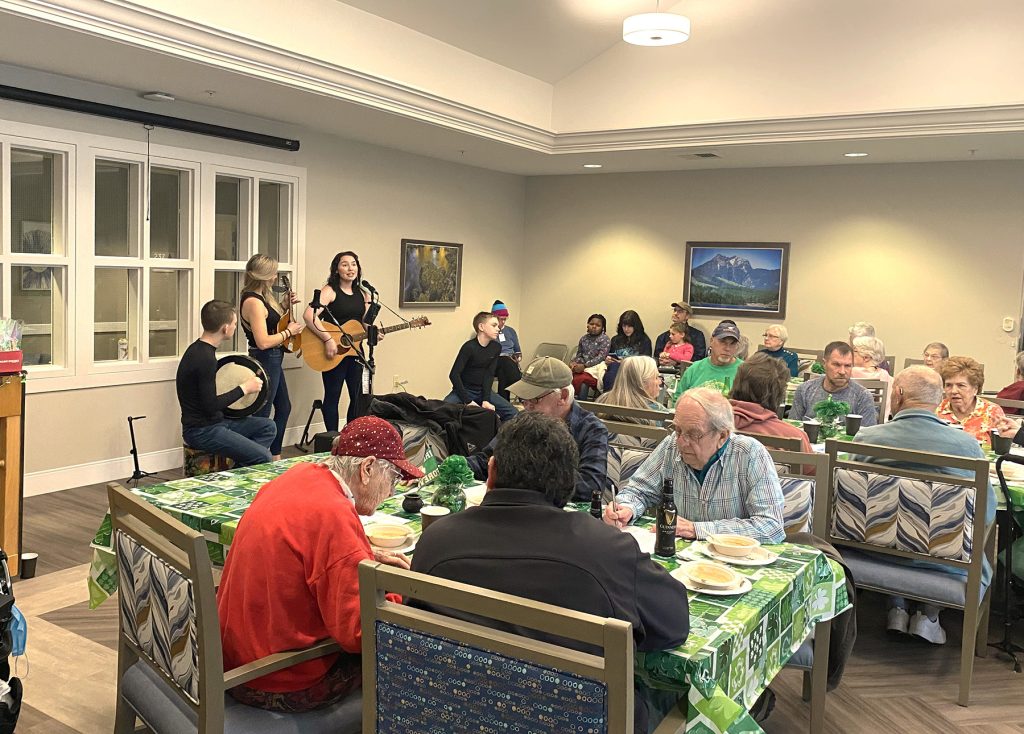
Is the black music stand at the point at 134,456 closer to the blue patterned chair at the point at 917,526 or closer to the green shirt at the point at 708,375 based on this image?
the green shirt at the point at 708,375

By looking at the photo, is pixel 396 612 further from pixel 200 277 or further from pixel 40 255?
pixel 200 277

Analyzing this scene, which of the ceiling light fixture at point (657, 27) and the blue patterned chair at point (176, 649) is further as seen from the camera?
the ceiling light fixture at point (657, 27)

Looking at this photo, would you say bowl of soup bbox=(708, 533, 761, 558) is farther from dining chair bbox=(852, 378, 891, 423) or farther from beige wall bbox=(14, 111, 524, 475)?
beige wall bbox=(14, 111, 524, 475)

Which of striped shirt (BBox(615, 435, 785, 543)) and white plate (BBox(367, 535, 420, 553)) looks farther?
striped shirt (BBox(615, 435, 785, 543))

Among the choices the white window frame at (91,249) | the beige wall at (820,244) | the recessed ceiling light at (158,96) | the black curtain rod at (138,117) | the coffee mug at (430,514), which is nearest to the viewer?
the coffee mug at (430,514)

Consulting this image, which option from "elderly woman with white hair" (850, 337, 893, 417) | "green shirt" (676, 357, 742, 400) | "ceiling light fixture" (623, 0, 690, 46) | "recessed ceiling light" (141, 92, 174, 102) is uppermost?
"ceiling light fixture" (623, 0, 690, 46)

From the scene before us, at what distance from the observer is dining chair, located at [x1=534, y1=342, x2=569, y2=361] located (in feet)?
34.1

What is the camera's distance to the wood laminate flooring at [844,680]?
10.3 ft

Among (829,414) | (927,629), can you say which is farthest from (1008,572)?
(829,414)

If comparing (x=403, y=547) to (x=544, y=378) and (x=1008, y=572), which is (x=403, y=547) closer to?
(x=544, y=378)

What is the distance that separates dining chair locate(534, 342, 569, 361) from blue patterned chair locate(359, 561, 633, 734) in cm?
862

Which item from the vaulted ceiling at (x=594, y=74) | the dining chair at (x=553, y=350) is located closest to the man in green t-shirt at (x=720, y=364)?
the vaulted ceiling at (x=594, y=74)

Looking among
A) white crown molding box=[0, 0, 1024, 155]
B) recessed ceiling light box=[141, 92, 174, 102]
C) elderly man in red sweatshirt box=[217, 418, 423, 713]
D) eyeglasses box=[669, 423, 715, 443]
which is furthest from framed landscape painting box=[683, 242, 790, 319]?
elderly man in red sweatshirt box=[217, 418, 423, 713]

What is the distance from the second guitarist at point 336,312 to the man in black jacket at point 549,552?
5.35 metres
